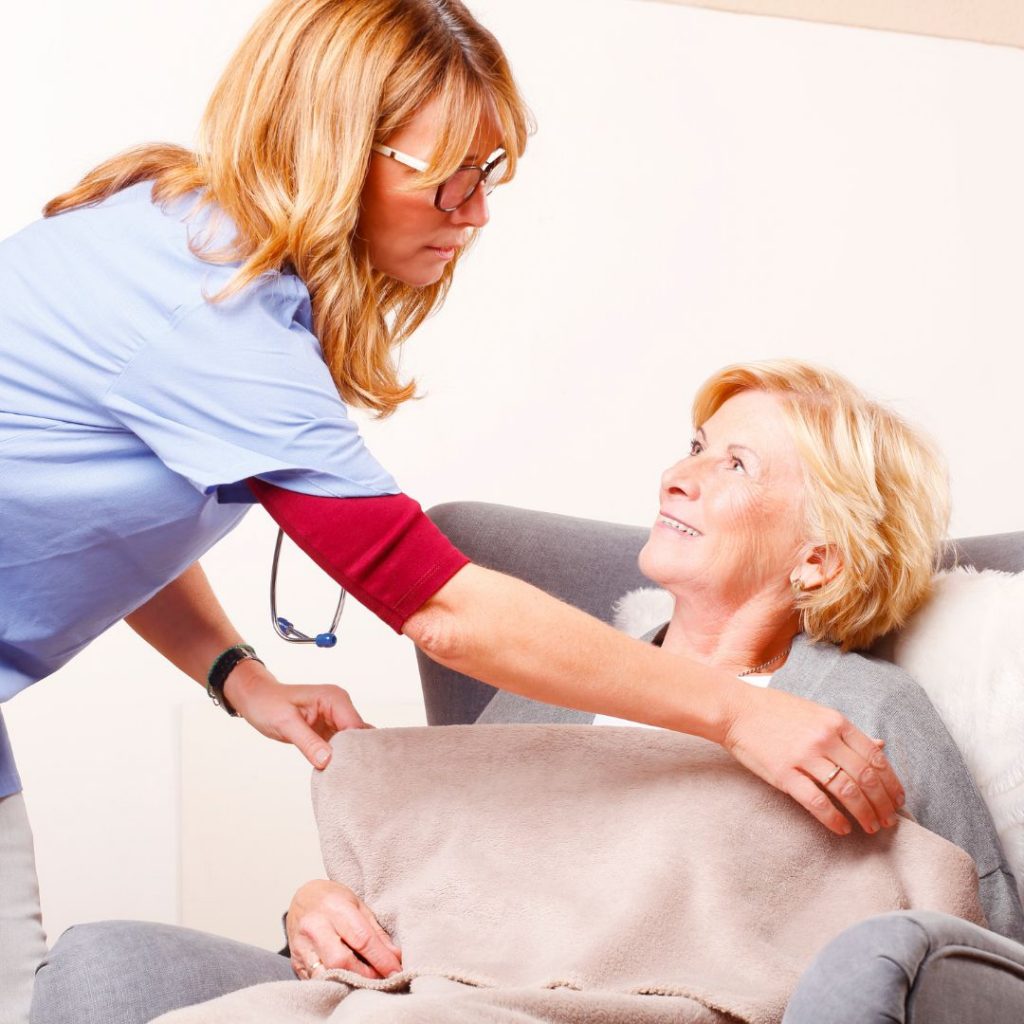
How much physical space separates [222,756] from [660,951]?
1.65 meters

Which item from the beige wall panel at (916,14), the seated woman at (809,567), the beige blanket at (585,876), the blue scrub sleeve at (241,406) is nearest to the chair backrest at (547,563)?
the seated woman at (809,567)

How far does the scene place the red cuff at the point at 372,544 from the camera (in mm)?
1138

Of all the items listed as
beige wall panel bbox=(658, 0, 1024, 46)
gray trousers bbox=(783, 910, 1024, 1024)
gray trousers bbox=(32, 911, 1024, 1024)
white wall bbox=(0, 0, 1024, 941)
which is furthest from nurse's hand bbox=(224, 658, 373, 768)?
beige wall panel bbox=(658, 0, 1024, 46)

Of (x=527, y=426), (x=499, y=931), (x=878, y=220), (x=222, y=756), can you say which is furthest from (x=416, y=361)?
(x=499, y=931)

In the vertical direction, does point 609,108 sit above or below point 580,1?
below

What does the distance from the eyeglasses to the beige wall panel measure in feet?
5.59

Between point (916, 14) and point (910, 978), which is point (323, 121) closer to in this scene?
point (910, 978)

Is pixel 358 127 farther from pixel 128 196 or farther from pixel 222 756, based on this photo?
pixel 222 756

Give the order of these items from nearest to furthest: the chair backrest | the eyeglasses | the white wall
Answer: the eyeglasses < the chair backrest < the white wall

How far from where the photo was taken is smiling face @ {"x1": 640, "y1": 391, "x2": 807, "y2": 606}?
5.40ft

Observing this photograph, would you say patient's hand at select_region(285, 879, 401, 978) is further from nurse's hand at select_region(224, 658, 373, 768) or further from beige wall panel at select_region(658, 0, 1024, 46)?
beige wall panel at select_region(658, 0, 1024, 46)

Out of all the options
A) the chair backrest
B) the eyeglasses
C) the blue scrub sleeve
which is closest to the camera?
the blue scrub sleeve

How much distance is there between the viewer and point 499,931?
1.29 m

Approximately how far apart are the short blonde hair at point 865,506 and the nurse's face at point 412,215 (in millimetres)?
553
